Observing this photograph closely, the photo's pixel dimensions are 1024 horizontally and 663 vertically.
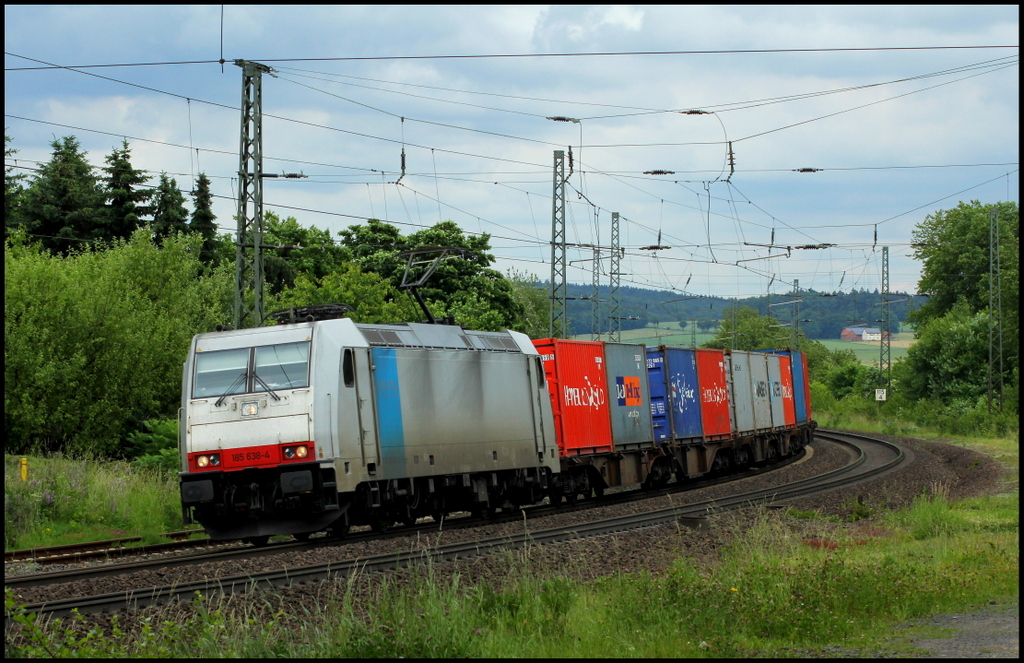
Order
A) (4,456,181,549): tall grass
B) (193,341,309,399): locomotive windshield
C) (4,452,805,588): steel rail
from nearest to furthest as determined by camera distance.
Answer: (4,452,805,588): steel rail → (193,341,309,399): locomotive windshield → (4,456,181,549): tall grass

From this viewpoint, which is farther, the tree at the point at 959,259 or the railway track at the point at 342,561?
the tree at the point at 959,259

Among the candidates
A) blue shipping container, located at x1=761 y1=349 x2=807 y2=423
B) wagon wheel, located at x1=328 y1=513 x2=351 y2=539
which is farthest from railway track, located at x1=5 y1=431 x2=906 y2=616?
blue shipping container, located at x1=761 y1=349 x2=807 y2=423

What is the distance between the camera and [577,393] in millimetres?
22844

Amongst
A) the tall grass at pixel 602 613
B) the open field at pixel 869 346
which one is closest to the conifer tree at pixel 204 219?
the tall grass at pixel 602 613

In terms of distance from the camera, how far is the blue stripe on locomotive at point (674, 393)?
2670 cm

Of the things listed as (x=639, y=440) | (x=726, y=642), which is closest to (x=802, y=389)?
(x=639, y=440)

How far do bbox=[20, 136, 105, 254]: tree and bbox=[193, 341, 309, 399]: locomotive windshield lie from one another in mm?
41888

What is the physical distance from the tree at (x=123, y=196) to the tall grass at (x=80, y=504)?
3666 cm

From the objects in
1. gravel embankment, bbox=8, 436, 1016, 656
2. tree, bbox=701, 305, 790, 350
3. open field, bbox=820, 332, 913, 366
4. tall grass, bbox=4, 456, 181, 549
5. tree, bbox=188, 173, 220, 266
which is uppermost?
tree, bbox=188, 173, 220, 266

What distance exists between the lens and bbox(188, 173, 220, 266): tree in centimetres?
5781

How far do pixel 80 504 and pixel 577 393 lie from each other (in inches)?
400

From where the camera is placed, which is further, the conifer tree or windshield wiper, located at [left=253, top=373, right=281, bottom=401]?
the conifer tree

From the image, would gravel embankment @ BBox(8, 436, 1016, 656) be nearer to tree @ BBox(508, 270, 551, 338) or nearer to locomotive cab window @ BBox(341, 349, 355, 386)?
locomotive cab window @ BBox(341, 349, 355, 386)

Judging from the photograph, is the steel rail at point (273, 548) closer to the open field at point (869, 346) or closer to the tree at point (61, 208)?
the tree at point (61, 208)
